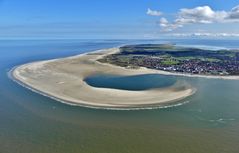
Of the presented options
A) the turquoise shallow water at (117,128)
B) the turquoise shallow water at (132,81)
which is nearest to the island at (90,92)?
the turquoise shallow water at (132,81)

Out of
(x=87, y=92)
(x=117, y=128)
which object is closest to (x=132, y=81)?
(x=87, y=92)

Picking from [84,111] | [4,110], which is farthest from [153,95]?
[4,110]

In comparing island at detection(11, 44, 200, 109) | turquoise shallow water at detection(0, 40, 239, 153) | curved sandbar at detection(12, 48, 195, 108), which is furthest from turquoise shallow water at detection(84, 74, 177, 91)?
turquoise shallow water at detection(0, 40, 239, 153)

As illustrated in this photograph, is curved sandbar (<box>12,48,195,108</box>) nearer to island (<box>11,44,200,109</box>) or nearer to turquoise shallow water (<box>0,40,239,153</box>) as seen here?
island (<box>11,44,200,109</box>)

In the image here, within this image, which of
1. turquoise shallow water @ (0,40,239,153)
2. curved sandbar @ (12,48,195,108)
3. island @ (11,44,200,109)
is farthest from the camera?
curved sandbar @ (12,48,195,108)

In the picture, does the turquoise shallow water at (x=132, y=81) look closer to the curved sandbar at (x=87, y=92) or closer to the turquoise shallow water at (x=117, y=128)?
the curved sandbar at (x=87, y=92)

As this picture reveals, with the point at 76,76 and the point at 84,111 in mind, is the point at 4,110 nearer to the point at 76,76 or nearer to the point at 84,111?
the point at 84,111

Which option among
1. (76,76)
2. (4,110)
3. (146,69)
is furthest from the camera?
(146,69)

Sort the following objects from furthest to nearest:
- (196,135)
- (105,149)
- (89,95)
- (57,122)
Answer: (89,95) < (57,122) < (196,135) < (105,149)
